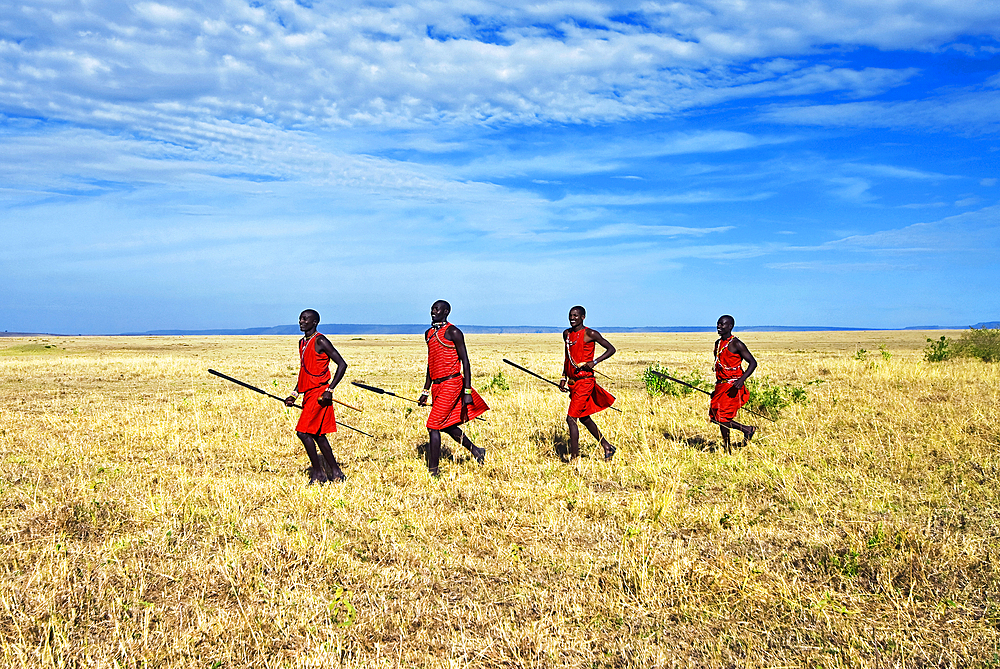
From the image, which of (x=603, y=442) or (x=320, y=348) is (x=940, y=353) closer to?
(x=603, y=442)

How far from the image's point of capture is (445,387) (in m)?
8.84

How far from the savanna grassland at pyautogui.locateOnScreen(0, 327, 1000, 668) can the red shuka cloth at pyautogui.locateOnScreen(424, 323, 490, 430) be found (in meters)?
0.70

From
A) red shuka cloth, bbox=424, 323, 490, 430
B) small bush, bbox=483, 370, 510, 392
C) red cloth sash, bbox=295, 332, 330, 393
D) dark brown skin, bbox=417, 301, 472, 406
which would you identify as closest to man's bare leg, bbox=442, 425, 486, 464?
red shuka cloth, bbox=424, 323, 490, 430

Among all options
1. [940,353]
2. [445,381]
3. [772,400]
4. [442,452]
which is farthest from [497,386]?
[940,353]

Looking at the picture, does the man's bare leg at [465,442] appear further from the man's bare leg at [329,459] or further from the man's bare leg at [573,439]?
the man's bare leg at [329,459]

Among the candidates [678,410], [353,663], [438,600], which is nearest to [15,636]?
[353,663]

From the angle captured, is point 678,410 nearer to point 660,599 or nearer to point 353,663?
point 660,599

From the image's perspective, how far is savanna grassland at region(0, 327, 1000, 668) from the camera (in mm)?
4402

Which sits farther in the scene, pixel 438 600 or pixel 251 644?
pixel 438 600

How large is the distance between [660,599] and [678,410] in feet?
29.7

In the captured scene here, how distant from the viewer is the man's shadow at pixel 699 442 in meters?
10.4

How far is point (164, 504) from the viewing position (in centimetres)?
726

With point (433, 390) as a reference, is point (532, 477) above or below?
below

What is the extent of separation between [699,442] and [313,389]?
5.90 meters
